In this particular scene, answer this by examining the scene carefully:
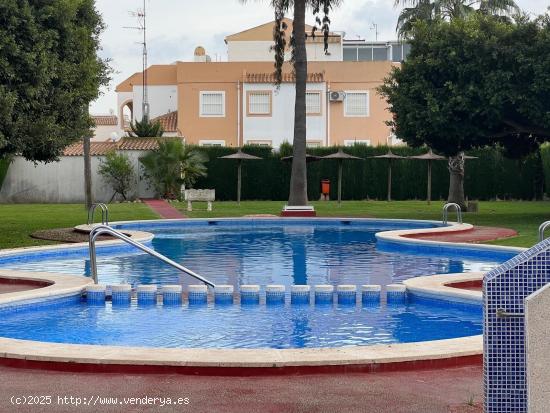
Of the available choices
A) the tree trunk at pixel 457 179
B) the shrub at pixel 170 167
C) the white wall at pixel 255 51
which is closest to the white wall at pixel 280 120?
the white wall at pixel 255 51

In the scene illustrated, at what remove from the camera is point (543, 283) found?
510 cm

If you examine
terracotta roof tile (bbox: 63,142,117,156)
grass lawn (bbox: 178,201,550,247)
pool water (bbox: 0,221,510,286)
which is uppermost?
terracotta roof tile (bbox: 63,142,117,156)

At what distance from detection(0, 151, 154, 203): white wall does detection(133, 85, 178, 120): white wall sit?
15.3 m

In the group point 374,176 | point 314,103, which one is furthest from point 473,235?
point 314,103

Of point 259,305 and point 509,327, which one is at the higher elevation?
point 509,327

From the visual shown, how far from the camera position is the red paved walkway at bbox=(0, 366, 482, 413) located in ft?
20.5

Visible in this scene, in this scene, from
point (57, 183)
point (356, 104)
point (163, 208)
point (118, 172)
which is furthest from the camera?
point (356, 104)

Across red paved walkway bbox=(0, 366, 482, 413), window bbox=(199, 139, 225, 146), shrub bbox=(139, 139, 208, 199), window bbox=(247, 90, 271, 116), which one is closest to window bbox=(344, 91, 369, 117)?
window bbox=(247, 90, 271, 116)

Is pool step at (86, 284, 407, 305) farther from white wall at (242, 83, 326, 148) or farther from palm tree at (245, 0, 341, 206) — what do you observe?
white wall at (242, 83, 326, 148)

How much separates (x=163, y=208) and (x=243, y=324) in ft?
72.2

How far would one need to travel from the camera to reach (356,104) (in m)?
50.1

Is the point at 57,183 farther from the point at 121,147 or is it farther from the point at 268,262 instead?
the point at 268,262

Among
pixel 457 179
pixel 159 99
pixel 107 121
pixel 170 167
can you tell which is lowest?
pixel 457 179

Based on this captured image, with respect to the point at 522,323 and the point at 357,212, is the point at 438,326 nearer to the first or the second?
the point at 522,323
